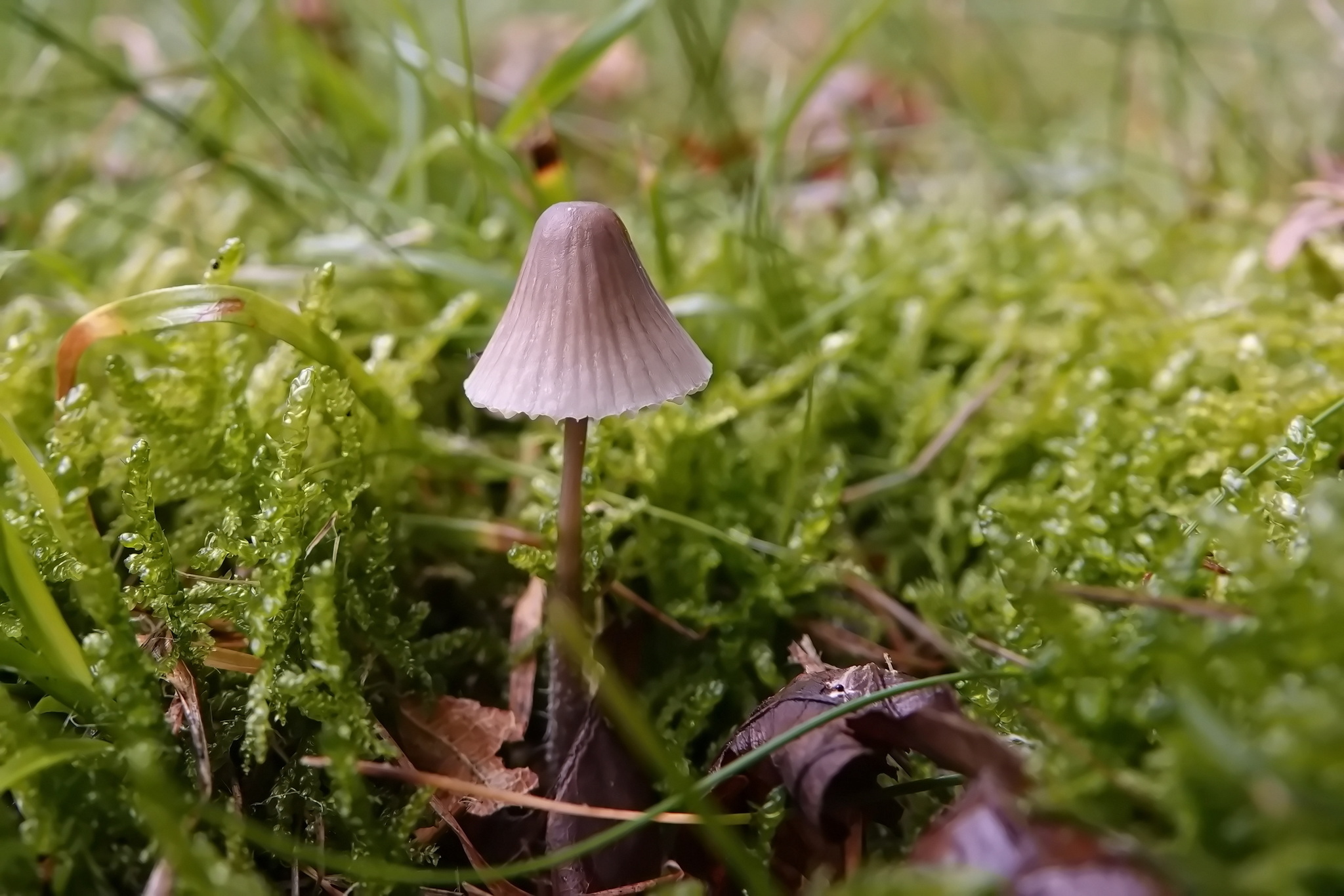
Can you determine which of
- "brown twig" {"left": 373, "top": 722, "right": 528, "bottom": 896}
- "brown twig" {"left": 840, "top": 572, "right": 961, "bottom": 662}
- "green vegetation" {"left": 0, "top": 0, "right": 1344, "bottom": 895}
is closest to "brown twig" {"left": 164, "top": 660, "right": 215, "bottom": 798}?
"green vegetation" {"left": 0, "top": 0, "right": 1344, "bottom": 895}

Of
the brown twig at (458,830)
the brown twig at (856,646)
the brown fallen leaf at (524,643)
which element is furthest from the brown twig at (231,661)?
the brown twig at (856,646)

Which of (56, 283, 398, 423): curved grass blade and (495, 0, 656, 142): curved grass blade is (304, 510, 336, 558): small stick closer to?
(56, 283, 398, 423): curved grass blade

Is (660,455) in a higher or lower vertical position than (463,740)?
higher

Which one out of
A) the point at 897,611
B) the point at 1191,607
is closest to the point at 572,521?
the point at 897,611

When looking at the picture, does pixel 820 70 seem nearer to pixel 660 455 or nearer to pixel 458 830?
pixel 660 455

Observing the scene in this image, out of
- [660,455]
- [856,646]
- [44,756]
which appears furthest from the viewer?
[660,455]

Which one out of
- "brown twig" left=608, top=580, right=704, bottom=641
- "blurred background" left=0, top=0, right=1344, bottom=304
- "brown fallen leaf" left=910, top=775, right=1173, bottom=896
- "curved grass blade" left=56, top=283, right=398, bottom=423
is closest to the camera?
"brown fallen leaf" left=910, top=775, right=1173, bottom=896

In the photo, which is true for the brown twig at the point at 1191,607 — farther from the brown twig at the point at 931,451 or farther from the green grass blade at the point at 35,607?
the green grass blade at the point at 35,607
